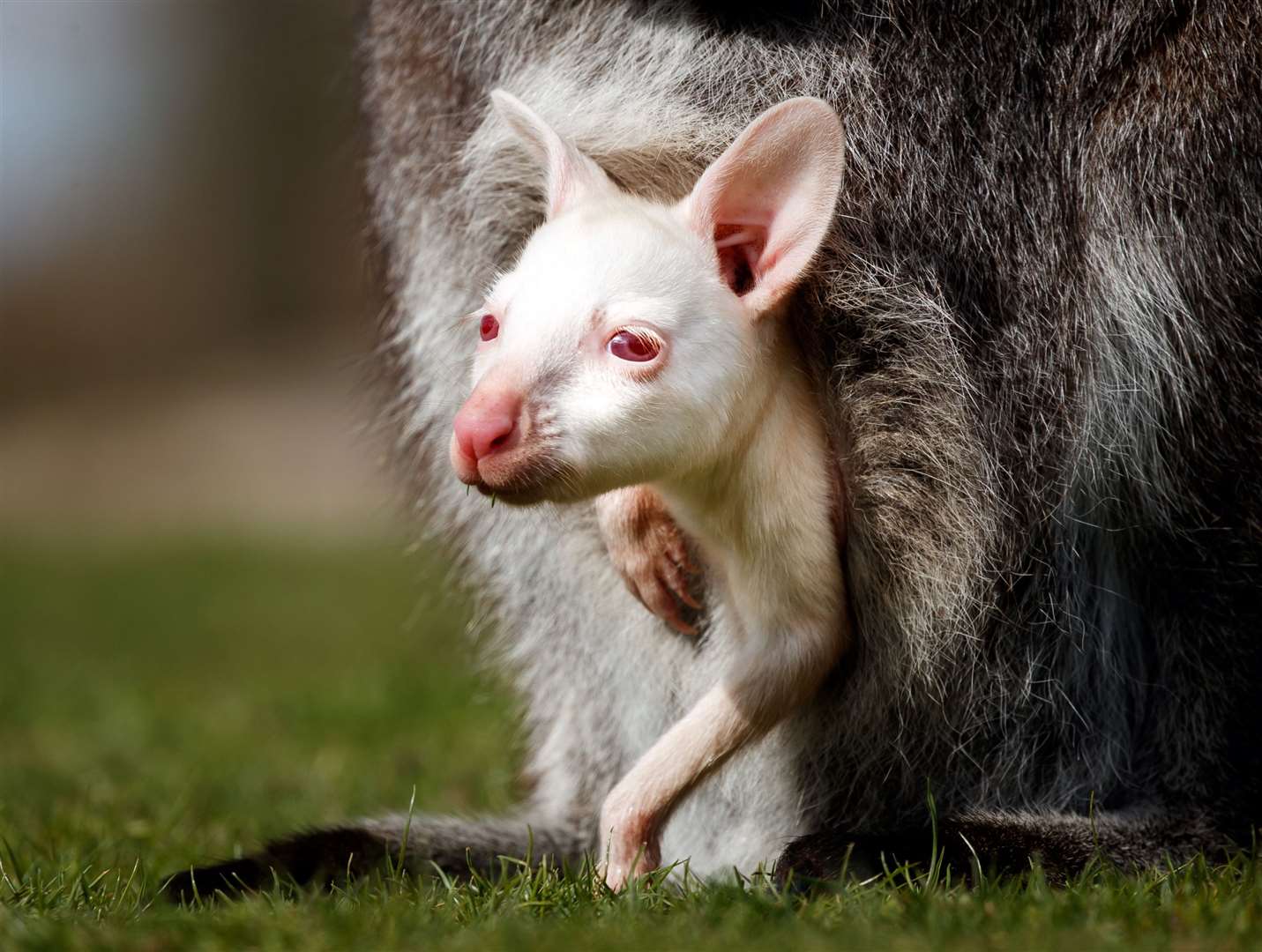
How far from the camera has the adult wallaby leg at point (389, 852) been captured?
2789 mm

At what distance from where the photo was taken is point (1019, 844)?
9.04ft

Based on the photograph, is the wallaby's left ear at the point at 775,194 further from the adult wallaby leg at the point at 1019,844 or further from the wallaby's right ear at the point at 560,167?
the adult wallaby leg at the point at 1019,844

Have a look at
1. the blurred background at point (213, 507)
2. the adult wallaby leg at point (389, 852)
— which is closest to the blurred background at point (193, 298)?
the blurred background at point (213, 507)

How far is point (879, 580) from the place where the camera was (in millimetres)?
2715

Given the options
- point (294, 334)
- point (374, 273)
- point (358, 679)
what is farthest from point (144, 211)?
point (374, 273)

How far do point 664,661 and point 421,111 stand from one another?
46.9 inches

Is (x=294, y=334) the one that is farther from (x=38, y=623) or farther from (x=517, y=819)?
(x=517, y=819)

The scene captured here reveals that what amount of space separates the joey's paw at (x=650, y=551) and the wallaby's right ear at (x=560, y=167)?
0.50 m

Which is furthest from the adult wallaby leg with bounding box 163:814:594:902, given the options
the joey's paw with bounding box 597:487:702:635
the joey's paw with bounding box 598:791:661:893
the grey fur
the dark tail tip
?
the grey fur

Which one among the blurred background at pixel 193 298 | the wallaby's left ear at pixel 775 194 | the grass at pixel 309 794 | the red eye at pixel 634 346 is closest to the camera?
the grass at pixel 309 794

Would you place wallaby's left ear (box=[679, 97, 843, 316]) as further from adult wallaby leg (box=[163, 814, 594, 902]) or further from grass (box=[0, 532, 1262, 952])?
adult wallaby leg (box=[163, 814, 594, 902])

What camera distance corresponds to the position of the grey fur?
8.81 feet

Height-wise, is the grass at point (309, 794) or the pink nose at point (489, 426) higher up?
the pink nose at point (489, 426)

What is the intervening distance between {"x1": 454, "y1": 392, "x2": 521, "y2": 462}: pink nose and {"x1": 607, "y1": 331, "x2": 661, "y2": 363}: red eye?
0.53 ft
